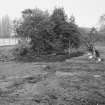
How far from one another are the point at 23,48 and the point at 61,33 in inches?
152

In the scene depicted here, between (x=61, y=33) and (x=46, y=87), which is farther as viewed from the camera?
(x=61, y=33)

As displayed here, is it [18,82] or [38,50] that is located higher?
[38,50]

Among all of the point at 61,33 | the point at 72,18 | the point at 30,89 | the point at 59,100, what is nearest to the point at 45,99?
the point at 59,100

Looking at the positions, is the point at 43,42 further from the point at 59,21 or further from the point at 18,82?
the point at 18,82

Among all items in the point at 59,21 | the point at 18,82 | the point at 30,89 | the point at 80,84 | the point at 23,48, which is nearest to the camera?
the point at 30,89

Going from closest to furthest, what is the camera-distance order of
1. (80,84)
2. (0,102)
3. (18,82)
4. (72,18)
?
(0,102)
(80,84)
(18,82)
(72,18)

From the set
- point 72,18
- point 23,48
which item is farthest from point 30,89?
point 72,18

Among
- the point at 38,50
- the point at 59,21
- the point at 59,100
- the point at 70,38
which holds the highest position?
the point at 59,21

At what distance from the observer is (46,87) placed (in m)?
4.36

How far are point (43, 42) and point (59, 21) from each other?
2656 millimetres

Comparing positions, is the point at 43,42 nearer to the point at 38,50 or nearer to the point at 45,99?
the point at 38,50

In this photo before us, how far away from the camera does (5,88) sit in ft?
14.1

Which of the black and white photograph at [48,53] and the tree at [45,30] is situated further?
the tree at [45,30]

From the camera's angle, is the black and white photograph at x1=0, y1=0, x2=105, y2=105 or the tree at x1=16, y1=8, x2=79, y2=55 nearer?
the black and white photograph at x1=0, y1=0, x2=105, y2=105
